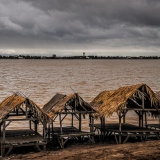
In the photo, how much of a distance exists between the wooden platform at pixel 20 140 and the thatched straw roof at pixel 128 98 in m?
3.48

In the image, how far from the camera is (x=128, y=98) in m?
17.0

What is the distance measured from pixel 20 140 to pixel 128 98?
18.2 feet

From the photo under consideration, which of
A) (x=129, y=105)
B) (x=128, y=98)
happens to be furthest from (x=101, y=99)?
(x=128, y=98)

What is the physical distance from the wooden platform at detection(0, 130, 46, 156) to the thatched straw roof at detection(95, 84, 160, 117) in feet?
11.4

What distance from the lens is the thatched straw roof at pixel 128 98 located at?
16948 millimetres

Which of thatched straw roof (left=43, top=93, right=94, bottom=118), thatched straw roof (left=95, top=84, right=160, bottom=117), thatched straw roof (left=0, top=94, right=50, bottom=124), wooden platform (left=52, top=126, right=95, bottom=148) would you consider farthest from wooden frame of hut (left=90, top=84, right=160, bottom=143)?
thatched straw roof (left=0, top=94, right=50, bottom=124)

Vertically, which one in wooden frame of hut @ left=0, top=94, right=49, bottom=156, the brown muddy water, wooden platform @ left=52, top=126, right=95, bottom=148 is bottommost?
the brown muddy water

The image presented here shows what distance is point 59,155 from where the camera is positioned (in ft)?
48.4

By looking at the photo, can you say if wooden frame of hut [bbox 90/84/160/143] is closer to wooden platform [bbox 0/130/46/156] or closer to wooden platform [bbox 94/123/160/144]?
wooden platform [bbox 94/123/160/144]

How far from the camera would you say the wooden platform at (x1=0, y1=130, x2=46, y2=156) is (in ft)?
49.8

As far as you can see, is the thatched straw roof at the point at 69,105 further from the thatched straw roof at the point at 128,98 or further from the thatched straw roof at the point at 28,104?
the thatched straw roof at the point at 28,104

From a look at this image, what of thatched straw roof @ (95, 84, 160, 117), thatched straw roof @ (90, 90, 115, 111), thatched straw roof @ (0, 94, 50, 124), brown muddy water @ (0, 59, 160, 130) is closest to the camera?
thatched straw roof @ (0, 94, 50, 124)

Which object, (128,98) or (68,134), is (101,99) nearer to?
(128,98)

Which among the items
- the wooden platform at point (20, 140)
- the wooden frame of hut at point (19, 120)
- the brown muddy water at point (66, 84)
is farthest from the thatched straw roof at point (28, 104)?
the brown muddy water at point (66, 84)
